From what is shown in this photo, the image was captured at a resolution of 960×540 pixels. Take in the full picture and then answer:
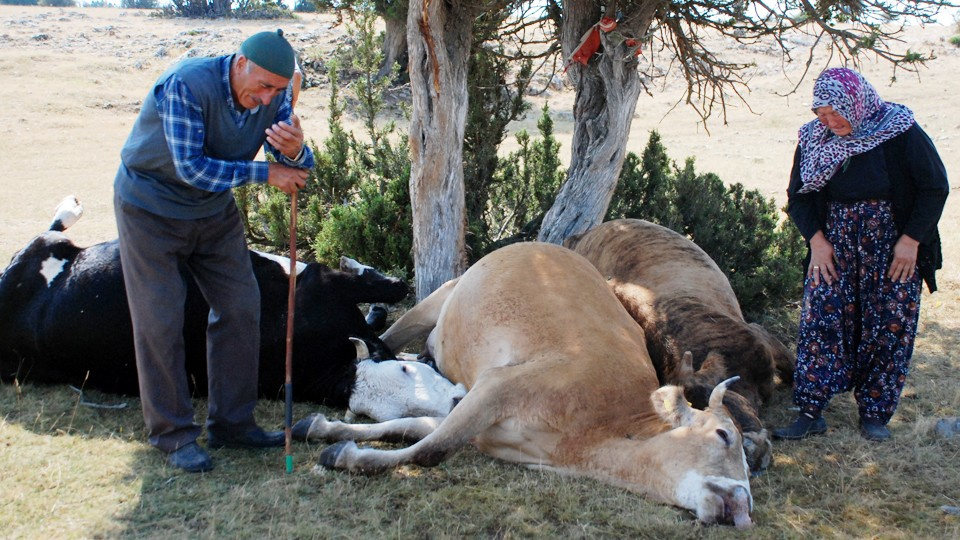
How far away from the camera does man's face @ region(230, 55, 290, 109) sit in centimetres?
383

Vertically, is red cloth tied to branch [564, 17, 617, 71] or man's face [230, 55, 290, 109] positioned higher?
red cloth tied to branch [564, 17, 617, 71]

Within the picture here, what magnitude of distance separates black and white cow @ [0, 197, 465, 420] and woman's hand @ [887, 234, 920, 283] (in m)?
2.64

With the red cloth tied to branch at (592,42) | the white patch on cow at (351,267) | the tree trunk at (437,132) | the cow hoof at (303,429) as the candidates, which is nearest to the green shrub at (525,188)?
the red cloth tied to branch at (592,42)

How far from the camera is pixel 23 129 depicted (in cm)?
1856

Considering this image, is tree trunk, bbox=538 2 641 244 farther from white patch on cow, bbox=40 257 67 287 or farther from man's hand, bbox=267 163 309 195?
white patch on cow, bbox=40 257 67 287

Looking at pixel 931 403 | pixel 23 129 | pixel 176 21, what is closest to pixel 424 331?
Answer: pixel 931 403

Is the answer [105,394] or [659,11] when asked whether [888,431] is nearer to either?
[659,11]

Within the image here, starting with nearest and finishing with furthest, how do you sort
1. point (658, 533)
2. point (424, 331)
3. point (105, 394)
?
point (658, 533)
point (105, 394)
point (424, 331)

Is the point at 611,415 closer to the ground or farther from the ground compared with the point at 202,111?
closer to the ground

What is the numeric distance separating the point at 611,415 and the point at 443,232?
2.85 metres

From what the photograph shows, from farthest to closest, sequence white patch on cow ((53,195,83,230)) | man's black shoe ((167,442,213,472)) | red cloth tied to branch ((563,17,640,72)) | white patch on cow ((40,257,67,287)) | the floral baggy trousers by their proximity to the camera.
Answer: red cloth tied to branch ((563,17,640,72)), white patch on cow ((53,195,83,230)), white patch on cow ((40,257,67,287)), the floral baggy trousers, man's black shoe ((167,442,213,472))

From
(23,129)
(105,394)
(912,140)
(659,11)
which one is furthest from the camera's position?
(23,129)

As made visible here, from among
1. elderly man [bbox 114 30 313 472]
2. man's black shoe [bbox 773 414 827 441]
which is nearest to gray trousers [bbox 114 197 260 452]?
elderly man [bbox 114 30 313 472]

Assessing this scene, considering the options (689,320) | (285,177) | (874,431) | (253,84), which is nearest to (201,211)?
(285,177)
